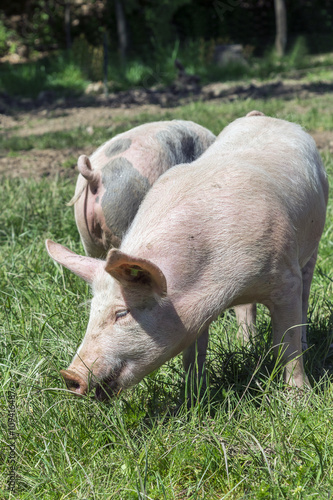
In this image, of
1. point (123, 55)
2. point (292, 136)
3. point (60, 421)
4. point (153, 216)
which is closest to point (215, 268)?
point (153, 216)

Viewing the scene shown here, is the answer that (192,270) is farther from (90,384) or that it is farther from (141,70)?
(141,70)

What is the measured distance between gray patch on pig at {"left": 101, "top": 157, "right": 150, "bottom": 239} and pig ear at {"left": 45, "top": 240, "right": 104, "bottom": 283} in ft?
2.99

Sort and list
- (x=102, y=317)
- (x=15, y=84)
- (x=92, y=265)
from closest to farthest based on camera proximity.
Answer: (x=102, y=317)
(x=92, y=265)
(x=15, y=84)

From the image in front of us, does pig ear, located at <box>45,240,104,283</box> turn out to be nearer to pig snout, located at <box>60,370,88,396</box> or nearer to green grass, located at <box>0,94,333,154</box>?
pig snout, located at <box>60,370,88,396</box>

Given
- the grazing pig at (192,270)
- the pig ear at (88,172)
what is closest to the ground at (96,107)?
the pig ear at (88,172)

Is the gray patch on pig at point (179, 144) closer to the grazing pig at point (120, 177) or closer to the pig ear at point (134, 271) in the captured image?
the grazing pig at point (120, 177)

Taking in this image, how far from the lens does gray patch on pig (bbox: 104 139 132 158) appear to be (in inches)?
147

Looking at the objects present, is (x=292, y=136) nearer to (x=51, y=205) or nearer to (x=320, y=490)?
(x=320, y=490)

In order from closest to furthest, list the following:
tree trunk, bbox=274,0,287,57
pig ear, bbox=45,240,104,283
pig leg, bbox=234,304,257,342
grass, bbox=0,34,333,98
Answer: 1. pig ear, bbox=45,240,104,283
2. pig leg, bbox=234,304,257,342
3. grass, bbox=0,34,333,98
4. tree trunk, bbox=274,0,287,57

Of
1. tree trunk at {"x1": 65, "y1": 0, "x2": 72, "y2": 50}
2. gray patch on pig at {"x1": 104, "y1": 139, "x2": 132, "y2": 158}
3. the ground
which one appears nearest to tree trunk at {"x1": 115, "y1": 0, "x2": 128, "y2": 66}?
tree trunk at {"x1": 65, "y1": 0, "x2": 72, "y2": 50}

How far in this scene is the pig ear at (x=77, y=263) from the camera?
8.20 feet

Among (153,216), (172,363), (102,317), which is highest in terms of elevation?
(153,216)

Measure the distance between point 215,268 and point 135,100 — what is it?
9.23m

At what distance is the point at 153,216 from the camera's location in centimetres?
256
